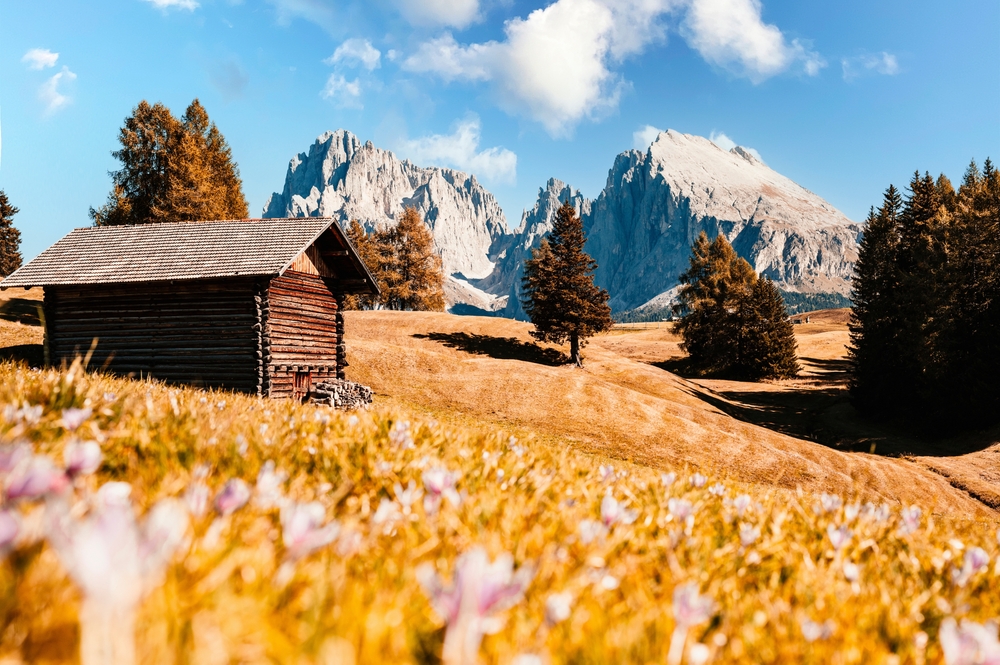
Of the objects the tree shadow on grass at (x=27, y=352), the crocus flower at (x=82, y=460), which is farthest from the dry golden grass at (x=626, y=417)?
the tree shadow on grass at (x=27, y=352)

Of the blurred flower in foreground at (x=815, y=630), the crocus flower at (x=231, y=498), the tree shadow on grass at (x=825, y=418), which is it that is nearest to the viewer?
the crocus flower at (x=231, y=498)

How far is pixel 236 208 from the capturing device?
4784 cm

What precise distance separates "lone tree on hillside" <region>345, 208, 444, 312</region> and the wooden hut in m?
42.2

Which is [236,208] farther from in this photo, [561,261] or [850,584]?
[850,584]

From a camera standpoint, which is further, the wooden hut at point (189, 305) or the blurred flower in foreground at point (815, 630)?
the wooden hut at point (189, 305)

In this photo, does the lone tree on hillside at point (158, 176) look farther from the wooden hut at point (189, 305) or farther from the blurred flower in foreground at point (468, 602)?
the blurred flower in foreground at point (468, 602)

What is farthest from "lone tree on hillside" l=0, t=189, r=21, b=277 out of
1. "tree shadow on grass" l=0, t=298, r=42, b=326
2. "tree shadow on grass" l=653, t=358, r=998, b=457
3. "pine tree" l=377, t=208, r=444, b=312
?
"tree shadow on grass" l=653, t=358, r=998, b=457

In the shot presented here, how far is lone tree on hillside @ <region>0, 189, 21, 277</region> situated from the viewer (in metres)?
61.4

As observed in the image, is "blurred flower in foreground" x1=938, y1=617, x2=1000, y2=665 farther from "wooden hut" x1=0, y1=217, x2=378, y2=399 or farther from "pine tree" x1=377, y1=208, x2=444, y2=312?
"pine tree" x1=377, y1=208, x2=444, y2=312

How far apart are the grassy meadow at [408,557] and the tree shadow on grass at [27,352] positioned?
97.7ft

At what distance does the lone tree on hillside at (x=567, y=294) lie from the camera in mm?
44094

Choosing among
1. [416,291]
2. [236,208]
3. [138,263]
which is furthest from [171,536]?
[416,291]

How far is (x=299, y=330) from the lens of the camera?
2186 centimetres

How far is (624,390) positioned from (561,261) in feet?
56.2
